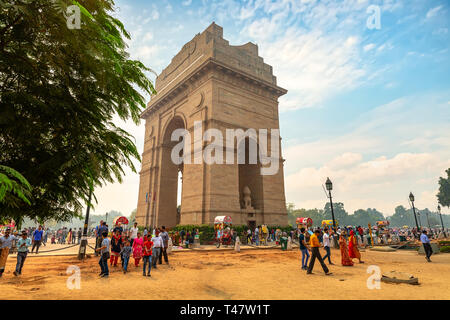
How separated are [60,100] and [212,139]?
69.8ft

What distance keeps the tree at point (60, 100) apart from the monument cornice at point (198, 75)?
23.1 meters

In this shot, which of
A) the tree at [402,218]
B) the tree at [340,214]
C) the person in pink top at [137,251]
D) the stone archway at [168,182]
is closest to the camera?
the person in pink top at [137,251]

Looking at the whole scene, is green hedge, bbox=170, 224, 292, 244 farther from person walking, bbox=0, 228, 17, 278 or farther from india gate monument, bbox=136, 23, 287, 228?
person walking, bbox=0, 228, 17, 278

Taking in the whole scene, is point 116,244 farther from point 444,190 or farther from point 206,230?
point 444,190

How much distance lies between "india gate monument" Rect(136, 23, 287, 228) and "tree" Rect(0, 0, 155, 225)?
19.2m

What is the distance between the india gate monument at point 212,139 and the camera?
25.0 m

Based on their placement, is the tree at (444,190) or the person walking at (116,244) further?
the tree at (444,190)

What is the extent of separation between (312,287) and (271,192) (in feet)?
69.7

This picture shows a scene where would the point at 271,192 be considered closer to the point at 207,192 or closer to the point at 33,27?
the point at 207,192

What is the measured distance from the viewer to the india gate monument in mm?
25047

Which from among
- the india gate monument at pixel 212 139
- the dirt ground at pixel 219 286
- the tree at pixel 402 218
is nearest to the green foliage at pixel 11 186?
the dirt ground at pixel 219 286

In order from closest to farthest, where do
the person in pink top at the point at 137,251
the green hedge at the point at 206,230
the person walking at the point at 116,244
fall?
the person walking at the point at 116,244 → the person in pink top at the point at 137,251 → the green hedge at the point at 206,230

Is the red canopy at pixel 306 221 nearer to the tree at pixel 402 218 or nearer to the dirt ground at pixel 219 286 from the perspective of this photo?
the dirt ground at pixel 219 286

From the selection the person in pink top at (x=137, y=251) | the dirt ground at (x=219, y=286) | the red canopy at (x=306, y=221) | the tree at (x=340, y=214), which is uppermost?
the tree at (x=340, y=214)
